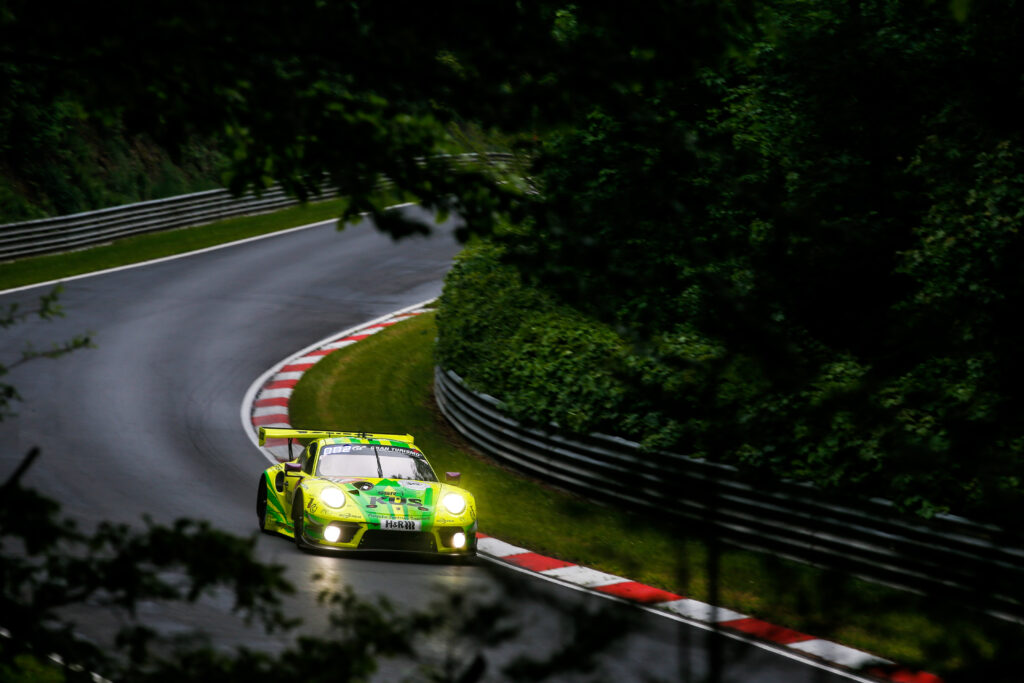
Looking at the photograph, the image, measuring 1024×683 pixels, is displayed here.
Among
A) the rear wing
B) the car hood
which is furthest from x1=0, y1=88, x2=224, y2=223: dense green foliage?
the car hood

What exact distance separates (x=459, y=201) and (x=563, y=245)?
2.42 feet

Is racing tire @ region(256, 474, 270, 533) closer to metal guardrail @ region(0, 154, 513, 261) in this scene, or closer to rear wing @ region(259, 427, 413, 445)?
rear wing @ region(259, 427, 413, 445)

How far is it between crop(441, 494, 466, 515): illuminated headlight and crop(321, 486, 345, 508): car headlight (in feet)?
3.32

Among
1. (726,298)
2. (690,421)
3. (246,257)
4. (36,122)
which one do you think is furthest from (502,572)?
(36,122)

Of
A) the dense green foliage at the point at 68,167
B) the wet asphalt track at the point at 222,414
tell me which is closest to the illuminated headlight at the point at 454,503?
the wet asphalt track at the point at 222,414

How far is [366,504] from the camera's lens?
1096 cm

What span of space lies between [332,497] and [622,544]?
121 inches

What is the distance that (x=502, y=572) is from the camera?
2.92m

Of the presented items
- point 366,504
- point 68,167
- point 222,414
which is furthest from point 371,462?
point 68,167

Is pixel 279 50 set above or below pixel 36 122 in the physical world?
above

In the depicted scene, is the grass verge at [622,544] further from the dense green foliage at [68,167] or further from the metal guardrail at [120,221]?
the dense green foliage at [68,167]

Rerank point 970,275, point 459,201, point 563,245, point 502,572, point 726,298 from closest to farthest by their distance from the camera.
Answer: point 502,572 → point 726,298 → point 563,245 → point 459,201 → point 970,275

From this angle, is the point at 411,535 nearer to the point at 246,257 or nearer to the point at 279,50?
the point at 279,50

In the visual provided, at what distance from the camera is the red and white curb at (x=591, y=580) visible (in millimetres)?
3285
